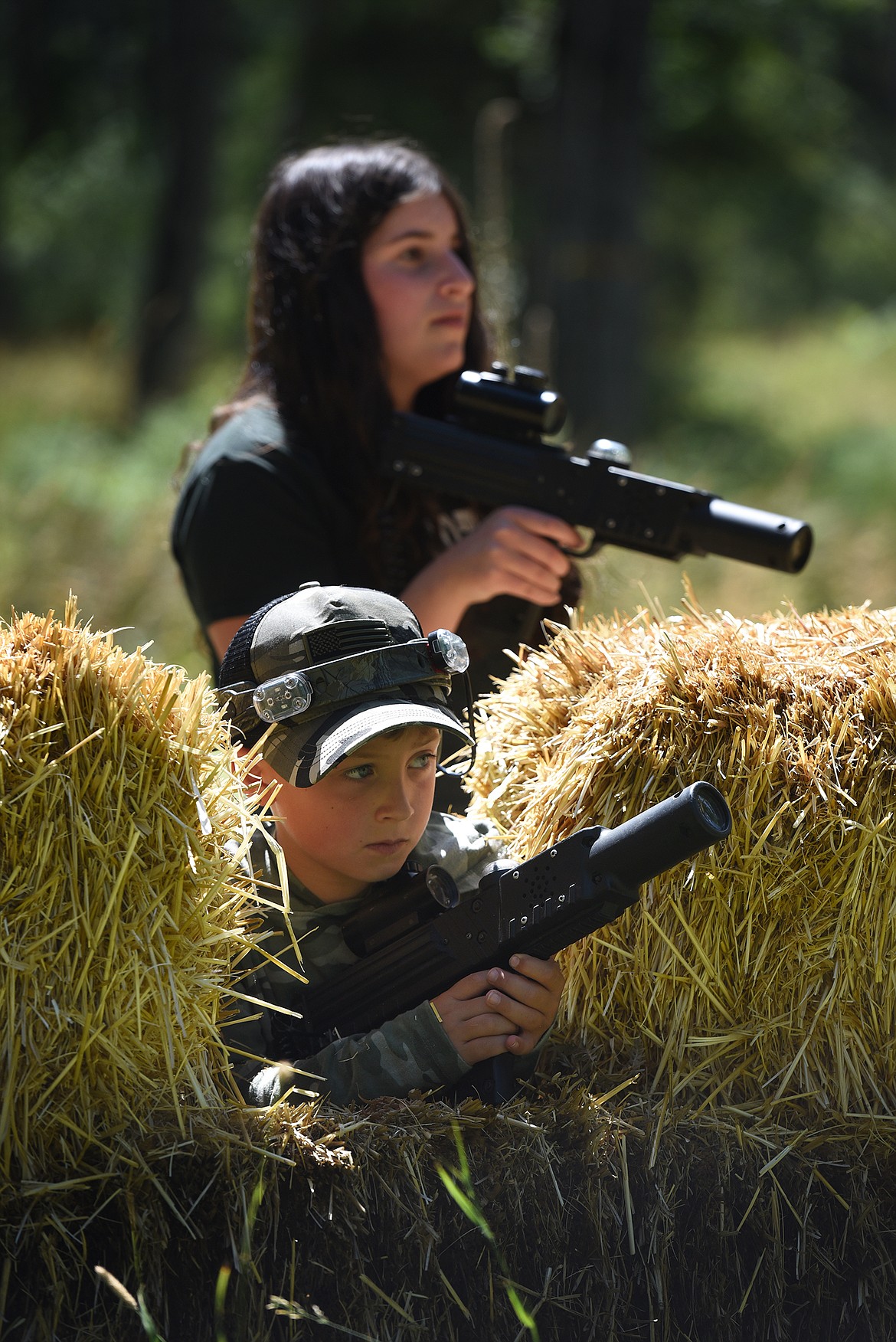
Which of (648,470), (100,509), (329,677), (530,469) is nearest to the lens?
(329,677)

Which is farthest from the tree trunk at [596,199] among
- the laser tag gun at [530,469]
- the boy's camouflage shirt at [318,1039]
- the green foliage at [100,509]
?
the boy's camouflage shirt at [318,1039]

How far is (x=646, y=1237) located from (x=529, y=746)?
77 cm

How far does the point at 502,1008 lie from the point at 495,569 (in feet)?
3.68

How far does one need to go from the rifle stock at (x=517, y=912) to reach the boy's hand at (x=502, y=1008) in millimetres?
30

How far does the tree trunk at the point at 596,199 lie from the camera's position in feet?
29.2

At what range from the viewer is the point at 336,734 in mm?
1842

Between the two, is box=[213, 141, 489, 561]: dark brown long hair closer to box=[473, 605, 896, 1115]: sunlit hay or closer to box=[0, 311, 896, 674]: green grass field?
box=[0, 311, 896, 674]: green grass field

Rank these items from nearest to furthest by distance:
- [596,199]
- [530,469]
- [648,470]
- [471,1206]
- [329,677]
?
[471,1206] < [329,677] < [530,469] < [596,199] < [648,470]

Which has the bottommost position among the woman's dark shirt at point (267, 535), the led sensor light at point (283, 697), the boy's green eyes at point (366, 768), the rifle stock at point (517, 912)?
the rifle stock at point (517, 912)

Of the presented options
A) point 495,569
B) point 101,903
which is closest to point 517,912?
point 101,903

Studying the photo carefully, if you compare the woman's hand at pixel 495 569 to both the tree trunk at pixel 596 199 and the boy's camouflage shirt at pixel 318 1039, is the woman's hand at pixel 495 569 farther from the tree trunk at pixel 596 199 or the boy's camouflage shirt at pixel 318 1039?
the tree trunk at pixel 596 199

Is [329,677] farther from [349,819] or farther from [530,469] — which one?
[530,469]

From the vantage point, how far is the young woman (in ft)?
8.89

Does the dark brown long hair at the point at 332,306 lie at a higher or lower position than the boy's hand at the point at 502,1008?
higher
